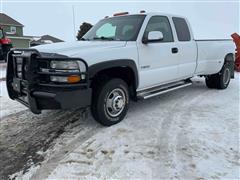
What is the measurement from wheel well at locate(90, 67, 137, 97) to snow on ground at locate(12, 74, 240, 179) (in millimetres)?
604

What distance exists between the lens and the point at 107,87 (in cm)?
450

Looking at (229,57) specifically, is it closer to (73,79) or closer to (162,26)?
(162,26)

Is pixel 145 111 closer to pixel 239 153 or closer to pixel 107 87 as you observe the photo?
pixel 107 87

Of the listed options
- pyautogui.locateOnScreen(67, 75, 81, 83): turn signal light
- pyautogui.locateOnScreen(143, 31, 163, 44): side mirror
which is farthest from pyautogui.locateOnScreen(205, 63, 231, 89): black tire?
pyautogui.locateOnScreen(67, 75, 81, 83): turn signal light

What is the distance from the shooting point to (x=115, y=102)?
186 inches

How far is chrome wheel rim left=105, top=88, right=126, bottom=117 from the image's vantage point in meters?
4.65

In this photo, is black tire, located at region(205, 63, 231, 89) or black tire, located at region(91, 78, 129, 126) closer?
black tire, located at region(91, 78, 129, 126)

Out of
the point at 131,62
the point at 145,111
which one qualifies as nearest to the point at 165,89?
the point at 145,111

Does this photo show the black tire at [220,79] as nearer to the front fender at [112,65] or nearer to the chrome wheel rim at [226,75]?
the chrome wheel rim at [226,75]

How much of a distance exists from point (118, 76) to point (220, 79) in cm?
392

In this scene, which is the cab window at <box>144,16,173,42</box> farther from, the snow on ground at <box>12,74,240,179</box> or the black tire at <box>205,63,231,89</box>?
the black tire at <box>205,63,231,89</box>

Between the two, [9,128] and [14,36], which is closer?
[9,128]

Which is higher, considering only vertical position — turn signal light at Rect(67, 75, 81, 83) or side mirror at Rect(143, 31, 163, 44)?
side mirror at Rect(143, 31, 163, 44)

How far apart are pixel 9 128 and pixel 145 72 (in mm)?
2666
